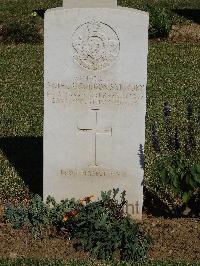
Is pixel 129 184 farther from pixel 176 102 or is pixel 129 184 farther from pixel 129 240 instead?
pixel 176 102

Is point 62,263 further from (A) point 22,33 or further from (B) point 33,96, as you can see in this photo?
(A) point 22,33

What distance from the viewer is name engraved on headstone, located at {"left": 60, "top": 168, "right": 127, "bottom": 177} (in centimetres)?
716

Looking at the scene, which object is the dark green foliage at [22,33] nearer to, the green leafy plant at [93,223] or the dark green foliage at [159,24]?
the dark green foliage at [159,24]

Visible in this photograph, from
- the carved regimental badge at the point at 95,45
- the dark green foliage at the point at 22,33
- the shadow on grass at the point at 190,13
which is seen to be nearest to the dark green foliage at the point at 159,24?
the shadow on grass at the point at 190,13

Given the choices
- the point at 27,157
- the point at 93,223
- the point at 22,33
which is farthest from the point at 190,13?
the point at 93,223

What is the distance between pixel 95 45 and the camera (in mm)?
6777

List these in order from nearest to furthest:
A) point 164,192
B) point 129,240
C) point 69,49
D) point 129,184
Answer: point 129,240 < point 69,49 < point 129,184 < point 164,192

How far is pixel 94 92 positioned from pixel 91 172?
2.62 feet

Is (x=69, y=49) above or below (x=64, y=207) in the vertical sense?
above

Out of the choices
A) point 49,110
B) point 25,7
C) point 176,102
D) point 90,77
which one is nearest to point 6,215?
point 49,110

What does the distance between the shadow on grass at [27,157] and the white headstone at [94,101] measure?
4.39 feet

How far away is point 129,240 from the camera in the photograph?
6293 mm

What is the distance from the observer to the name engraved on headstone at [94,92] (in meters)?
6.86

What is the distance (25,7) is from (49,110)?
14886mm
